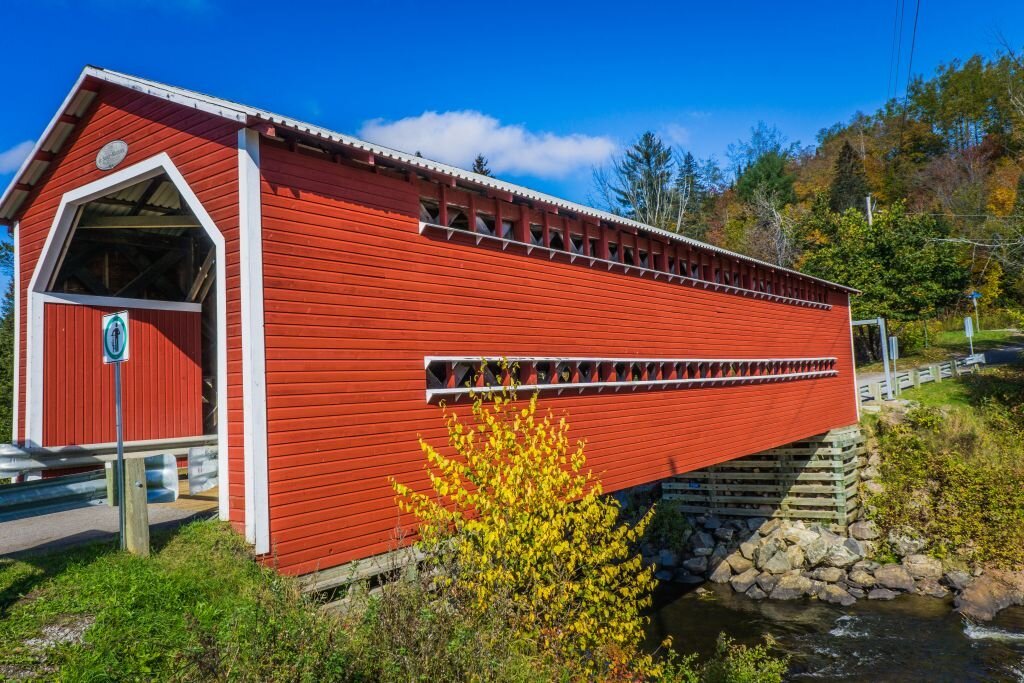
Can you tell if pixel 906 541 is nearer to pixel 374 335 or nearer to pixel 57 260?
pixel 374 335

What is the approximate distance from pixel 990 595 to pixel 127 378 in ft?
56.9

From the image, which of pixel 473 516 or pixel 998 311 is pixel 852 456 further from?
pixel 998 311

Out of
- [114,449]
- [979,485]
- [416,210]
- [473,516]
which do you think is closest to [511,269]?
[416,210]

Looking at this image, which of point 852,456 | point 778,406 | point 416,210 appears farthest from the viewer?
point 852,456

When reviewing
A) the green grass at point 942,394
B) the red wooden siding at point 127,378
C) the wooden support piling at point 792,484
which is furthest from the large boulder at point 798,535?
the red wooden siding at point 127,378

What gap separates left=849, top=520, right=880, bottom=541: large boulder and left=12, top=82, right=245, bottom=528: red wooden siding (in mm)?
17445

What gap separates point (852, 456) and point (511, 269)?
15.1 meters

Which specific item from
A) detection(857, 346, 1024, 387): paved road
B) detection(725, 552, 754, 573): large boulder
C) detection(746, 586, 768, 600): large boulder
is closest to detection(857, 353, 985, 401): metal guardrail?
detection(857, 346, 1024, 387): paved road

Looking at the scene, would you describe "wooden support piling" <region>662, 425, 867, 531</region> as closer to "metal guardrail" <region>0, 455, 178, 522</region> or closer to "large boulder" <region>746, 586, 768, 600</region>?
"large boulder" <region>746, 586, 768, 600</region>

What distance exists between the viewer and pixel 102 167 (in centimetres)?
884

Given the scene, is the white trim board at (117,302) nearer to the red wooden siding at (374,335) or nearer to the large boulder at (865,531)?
the red wooden siding at (374,335)

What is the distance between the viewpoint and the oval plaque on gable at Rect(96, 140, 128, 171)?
863cm

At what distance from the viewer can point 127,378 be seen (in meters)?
11.0

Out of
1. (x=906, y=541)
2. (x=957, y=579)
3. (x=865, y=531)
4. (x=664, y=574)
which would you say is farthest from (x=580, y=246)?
(x=865, y=531)
